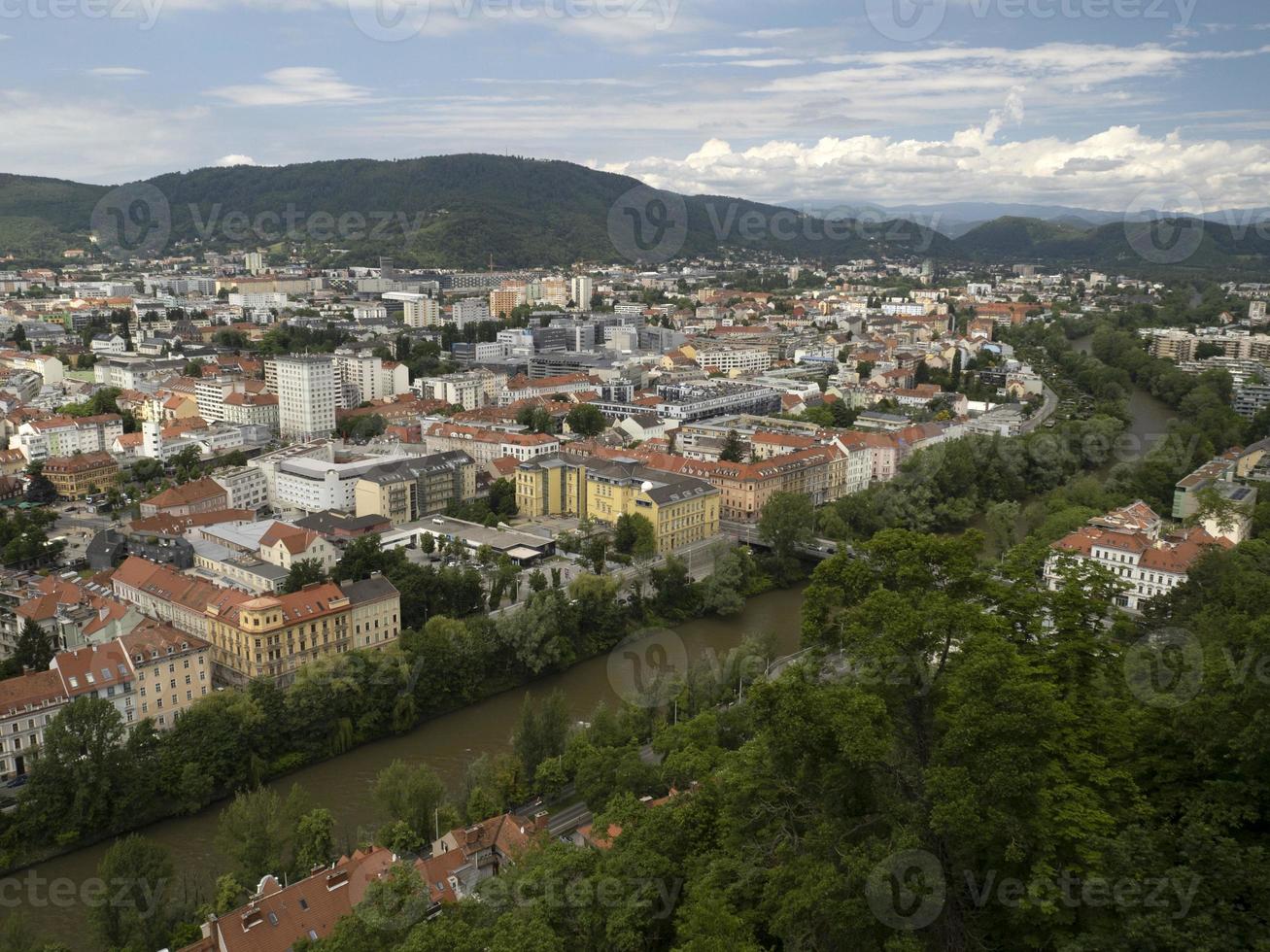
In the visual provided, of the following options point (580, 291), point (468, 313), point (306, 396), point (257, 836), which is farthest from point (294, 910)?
point (580, 291)

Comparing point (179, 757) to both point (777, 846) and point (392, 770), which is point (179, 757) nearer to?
point (392, 770)

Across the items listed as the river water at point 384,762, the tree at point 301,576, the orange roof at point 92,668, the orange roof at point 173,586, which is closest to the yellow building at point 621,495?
the river water at point 384,762

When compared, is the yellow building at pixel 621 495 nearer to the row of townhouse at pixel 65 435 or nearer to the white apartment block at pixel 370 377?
the row of townhouse at pixel 65 435

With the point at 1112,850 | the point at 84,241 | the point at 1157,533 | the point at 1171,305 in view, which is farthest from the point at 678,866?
the point at 84,241

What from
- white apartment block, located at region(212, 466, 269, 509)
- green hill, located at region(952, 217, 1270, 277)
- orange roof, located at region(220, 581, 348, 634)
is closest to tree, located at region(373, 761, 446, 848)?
orange roof, located at region(220, 581, 348, 634)

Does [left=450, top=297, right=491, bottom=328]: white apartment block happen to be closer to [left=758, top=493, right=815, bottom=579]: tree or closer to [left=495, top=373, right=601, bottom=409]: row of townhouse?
[left=495, top=373, right=601, bottom=409]: row of townhouse

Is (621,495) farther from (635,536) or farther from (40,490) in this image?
(40,490)
